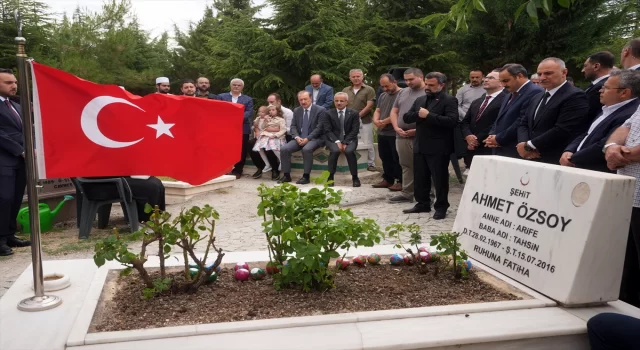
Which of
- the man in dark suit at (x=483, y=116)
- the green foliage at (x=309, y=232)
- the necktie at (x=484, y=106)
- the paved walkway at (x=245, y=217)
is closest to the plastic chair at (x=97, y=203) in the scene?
the paved walkway at (x=245, y=217)

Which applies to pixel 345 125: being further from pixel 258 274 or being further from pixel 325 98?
pixel 258 274

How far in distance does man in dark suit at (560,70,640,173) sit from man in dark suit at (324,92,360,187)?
6.05m


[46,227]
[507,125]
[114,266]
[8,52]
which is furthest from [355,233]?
[8,52]

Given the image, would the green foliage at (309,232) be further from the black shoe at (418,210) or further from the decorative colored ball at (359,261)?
the black shoe at (418,210)

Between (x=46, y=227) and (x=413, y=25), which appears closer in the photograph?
(x=46, y=227)

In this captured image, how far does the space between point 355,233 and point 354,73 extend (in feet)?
26.9

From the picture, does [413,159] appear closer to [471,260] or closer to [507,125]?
[507,125]

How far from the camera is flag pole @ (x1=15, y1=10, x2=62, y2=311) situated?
3.00m

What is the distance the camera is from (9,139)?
19.5ft

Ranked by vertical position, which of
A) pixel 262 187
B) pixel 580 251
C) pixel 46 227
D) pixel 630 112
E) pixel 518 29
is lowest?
pixel 46 227

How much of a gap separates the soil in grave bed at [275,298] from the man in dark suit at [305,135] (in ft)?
22.7

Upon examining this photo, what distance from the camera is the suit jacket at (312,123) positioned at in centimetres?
1075

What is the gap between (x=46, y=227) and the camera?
705 centimetres

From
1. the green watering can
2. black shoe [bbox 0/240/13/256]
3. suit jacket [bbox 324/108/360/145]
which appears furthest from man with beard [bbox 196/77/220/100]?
black shoe [bbox 0/240/13/256]
